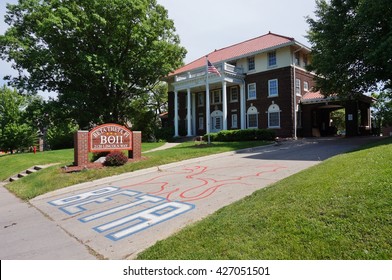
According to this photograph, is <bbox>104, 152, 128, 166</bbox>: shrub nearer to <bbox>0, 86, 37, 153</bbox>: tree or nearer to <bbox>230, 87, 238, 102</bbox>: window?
<bbox>230, 87, 238, 102</bbox>: window

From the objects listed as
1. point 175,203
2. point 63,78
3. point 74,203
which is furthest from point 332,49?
point 63,78

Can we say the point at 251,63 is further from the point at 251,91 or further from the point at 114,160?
the point at 114,160

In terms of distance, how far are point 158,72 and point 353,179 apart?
2731 cm

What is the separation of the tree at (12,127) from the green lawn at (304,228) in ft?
132

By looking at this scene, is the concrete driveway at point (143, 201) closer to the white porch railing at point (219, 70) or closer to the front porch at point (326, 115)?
the front porch at point (326, 115)

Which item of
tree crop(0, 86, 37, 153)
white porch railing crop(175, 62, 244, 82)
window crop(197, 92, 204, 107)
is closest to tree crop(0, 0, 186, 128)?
white porch railing crop(175, 62, 244, 82)

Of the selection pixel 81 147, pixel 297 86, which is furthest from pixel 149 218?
pixel 297 86

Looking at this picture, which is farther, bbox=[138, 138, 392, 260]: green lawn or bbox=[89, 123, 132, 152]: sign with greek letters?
bbox=[89, 123, 132, 152]: sign with greek letters

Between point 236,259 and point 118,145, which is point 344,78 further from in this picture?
point 236,259

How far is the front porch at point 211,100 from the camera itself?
93.0ft

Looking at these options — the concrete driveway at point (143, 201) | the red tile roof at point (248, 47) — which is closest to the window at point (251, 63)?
the red tile roof at point (248, 47)

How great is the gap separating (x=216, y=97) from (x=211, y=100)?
799 millimetres

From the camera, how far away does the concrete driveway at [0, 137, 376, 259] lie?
16.8ft

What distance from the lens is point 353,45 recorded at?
17.8 m
